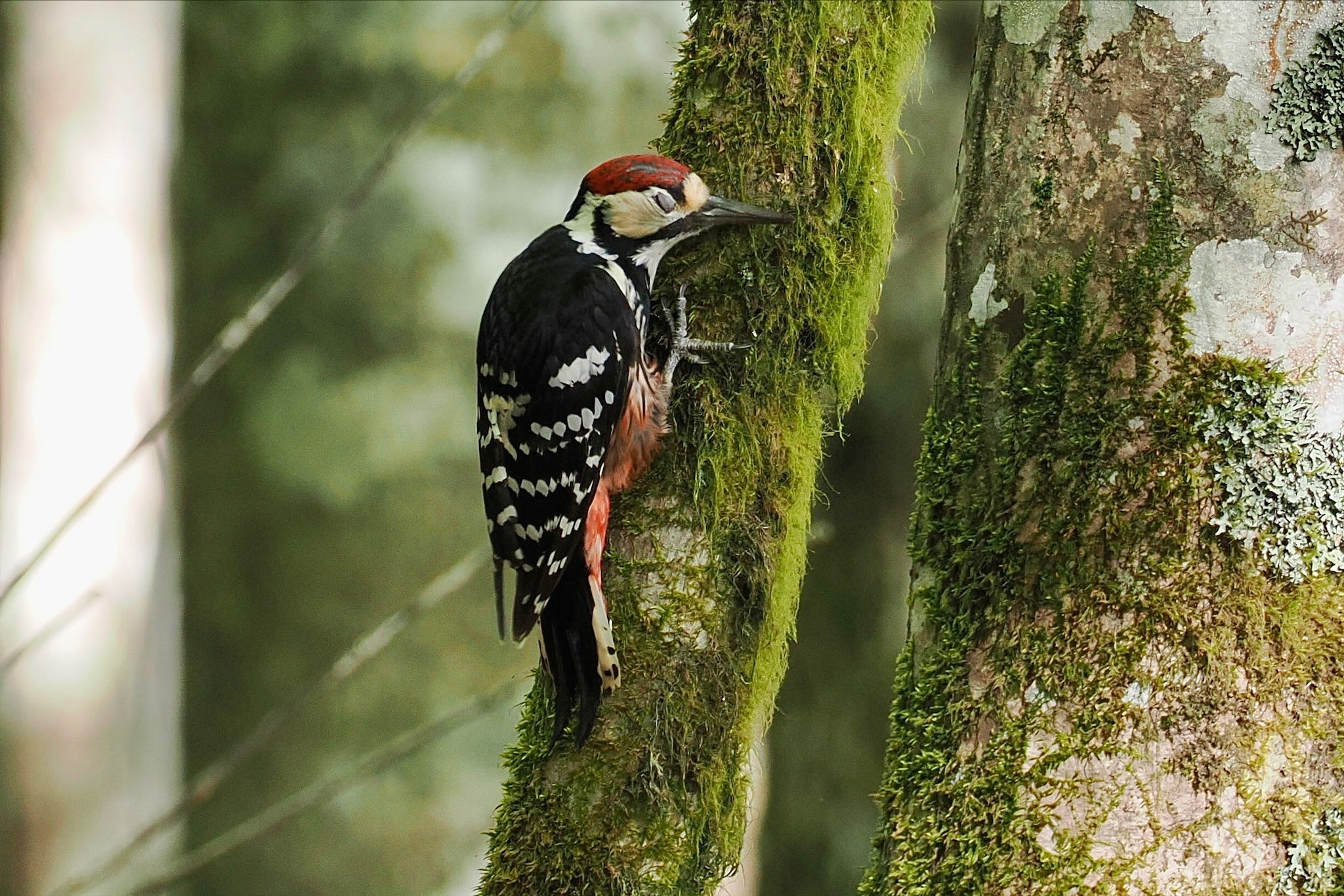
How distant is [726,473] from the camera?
1.98 metres

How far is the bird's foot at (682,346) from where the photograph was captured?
6.60 ft

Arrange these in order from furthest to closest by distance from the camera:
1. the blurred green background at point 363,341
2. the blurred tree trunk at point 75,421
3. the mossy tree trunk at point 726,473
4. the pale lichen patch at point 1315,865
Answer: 1. the blurred green background at point 363,341
2. the blurred tree trunk at point 75,421
3. the mossy tree trunk at point 726,473
4. the pale lichen patch at point 1315,865

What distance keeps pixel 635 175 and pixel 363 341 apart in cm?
326

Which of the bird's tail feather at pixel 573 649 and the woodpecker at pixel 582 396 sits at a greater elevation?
the woodpecker at pixel 582 396

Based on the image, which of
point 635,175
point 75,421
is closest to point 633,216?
point 635,175

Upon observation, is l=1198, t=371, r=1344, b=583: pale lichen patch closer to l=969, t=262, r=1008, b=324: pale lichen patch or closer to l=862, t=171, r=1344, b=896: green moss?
l=862, t=171, r=1344, b=896: green moss

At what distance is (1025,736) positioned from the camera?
1.68m

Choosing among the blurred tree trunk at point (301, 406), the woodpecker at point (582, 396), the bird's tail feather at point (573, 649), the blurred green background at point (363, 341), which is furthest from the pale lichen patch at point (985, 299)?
the blurred tree trunk at point (301, 406)

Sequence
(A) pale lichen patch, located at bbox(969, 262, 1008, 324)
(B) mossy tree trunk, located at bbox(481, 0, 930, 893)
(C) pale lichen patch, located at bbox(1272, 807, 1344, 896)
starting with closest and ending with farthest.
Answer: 1. (C) pale lichen patch, located at bbox(1272, 807, 1344, 896)
2. (A) pale lichen patch, located at bbox(969, 262, 1008, 324)
3. (B) mossy tree trunk, located at bbox(481, 0, 930, 893)

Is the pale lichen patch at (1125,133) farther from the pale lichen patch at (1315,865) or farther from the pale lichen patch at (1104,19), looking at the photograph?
the pale lichen patch at (1315,865)

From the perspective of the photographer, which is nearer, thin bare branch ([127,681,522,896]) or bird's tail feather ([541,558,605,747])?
thin bare branch ([127,681,522,896])

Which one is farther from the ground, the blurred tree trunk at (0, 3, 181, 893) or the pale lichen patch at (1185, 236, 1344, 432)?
the pale lichen patch at (1185, 236, 1344, 432)

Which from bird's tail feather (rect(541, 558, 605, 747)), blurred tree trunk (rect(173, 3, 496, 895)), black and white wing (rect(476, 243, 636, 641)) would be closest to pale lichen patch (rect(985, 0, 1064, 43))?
black and white wing (rect(476, 243, 636, 641))

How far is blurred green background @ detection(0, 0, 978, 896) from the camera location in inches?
187
